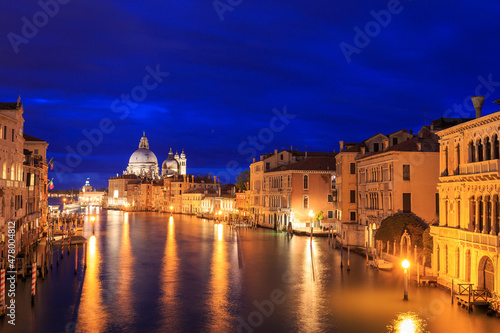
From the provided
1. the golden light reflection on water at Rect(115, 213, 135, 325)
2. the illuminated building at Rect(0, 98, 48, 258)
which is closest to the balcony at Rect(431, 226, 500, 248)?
the golden light reflection on water at Rect(115, 213, 135, 325)

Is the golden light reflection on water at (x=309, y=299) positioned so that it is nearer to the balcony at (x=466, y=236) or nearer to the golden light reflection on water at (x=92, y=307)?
the balcony at (x=466, y=236)

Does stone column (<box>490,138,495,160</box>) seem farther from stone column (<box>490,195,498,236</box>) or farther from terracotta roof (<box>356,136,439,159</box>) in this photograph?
terracotta roof (<box>356,136,439,159</box>)

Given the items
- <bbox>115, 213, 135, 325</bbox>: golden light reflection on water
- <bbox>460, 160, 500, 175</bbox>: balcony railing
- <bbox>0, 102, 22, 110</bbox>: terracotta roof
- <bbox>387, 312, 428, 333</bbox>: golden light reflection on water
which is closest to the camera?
<bbox>387, 312, 428, 333</bbox>: golden light reflection on water

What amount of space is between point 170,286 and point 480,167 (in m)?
17.5

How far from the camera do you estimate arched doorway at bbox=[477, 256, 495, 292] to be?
22667 mm

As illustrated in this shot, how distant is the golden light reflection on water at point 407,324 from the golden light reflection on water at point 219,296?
674cm

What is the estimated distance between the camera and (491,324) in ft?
65.9

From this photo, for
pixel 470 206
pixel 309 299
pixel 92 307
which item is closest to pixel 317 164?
pixel 309 299

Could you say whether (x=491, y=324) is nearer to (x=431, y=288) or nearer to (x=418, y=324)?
(x=418, y=324)

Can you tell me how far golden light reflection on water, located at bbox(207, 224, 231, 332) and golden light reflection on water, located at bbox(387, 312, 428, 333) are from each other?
22.1 ft

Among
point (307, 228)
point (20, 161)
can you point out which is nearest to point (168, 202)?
point (307, 228)

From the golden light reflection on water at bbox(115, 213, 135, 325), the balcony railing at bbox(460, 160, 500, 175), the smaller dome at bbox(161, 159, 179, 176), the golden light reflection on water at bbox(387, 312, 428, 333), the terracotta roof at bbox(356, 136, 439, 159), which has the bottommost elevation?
the golden light reflection on water at bbox(387, 312, 428, 333)

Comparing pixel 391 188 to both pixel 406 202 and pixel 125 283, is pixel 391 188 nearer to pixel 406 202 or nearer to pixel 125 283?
pixel 406 202

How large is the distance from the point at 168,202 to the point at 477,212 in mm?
126013
